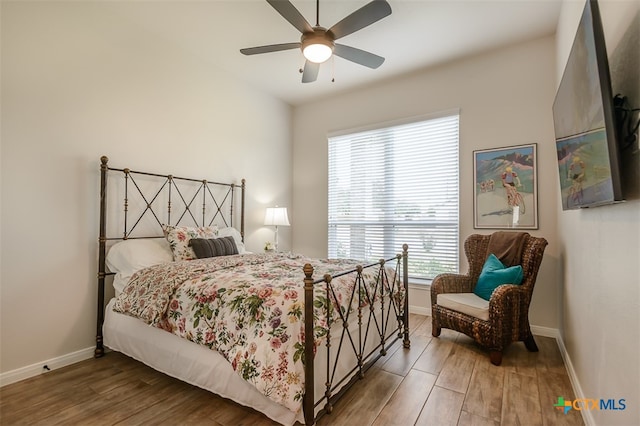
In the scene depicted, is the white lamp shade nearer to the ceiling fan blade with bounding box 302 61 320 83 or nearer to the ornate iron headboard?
the ornate iron headboard

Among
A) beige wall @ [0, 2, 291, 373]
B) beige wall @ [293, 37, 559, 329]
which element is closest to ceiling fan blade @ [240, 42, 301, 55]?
beige wall @ [0, 2, 291, 373]

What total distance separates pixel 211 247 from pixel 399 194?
2.53 metres

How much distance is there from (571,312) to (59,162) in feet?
13.9

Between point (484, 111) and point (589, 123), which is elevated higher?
point (484, 111)

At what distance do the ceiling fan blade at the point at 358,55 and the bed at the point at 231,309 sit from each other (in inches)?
68.6

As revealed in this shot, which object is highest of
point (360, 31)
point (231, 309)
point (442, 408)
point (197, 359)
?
point (360, 31)

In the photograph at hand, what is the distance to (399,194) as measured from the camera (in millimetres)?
4211

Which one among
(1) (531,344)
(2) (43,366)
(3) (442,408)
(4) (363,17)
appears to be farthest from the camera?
(1) (531,344)

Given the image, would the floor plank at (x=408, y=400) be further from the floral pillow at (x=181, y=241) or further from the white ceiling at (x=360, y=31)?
the white ceiling at (x=360, y=31)

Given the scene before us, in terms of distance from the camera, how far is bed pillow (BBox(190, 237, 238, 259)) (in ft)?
9.55

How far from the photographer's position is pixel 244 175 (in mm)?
4301

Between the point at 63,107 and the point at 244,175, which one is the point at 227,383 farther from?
the point at 244,175

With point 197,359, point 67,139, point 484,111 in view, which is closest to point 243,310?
point 197,359

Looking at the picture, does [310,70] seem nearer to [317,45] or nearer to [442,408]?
[317,45]
